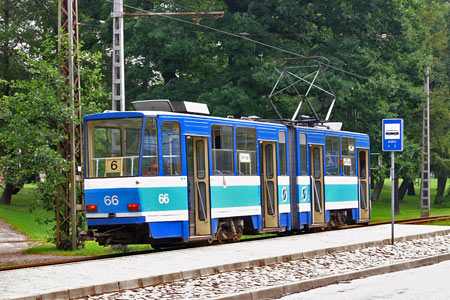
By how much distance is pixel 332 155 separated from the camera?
26156 millimetres

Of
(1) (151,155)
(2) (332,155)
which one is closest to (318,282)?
(1) (151,155)

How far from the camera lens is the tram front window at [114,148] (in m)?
18.2

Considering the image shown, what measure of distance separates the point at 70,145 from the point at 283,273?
26.9ft

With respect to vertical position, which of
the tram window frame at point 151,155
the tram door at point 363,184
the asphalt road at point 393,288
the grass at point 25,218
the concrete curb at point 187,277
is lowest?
the grass at point 25,218

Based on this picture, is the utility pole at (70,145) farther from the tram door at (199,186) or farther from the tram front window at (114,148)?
the tram door at (199,186)

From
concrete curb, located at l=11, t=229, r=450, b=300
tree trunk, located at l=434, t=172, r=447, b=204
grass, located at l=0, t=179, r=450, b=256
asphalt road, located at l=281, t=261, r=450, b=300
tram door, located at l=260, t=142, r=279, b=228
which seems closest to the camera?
concrete curb, located at l=11, t=229, r=450, b=300

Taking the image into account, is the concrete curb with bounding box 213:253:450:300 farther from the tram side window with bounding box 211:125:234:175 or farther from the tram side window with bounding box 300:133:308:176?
the tram side window with bounding box 300:133:308:176

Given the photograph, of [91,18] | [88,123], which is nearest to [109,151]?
[88,123]

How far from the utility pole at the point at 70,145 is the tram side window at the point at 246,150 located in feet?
12.8

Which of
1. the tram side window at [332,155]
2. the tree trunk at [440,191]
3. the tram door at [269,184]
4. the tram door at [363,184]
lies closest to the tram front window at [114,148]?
the tram door at [269,184]

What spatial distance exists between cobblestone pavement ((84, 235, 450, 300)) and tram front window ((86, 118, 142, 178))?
4.57 meters

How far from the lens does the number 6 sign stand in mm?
18234

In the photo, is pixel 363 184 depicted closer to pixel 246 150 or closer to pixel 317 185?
pixel 317 185

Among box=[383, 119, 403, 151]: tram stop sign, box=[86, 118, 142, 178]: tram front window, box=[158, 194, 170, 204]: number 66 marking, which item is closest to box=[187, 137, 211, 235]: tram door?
box=[158, 194, 170, 204]: number 66 marking
